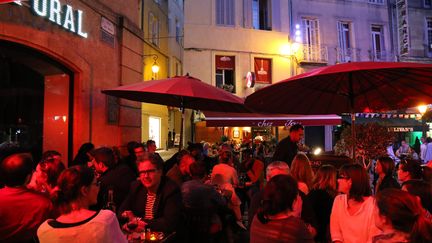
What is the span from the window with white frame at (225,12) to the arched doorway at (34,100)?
481 inches

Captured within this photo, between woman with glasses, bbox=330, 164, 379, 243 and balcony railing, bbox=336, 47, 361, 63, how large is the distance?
61.2 feet

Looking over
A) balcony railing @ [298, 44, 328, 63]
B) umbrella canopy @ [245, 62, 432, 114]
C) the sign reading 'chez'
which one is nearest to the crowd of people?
umbrella canopy @ [245, 62, 432, 114]

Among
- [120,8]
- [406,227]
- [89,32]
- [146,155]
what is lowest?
[406,227]

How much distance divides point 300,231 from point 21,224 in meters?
2.23

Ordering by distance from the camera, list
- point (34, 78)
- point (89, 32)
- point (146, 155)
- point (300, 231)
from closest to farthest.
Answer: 1. point (300, 231)
2. point (146, 155)
3. point (34, 78)
4. point (89, 32)

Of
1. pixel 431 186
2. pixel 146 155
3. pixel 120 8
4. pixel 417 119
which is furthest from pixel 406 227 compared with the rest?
pixel 417 119

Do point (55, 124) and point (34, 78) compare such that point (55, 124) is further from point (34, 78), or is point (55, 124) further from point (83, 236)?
point (83, 236)

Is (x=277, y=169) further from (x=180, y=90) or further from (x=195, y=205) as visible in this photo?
(x=180, y=90)

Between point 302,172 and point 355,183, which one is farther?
point 302,172

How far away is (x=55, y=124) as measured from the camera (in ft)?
25.4

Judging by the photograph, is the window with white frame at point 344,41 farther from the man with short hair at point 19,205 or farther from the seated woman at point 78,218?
the seated woman at point 78,218

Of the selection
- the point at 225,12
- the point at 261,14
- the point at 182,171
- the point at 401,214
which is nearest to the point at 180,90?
the point at 182,171

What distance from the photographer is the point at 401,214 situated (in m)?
2.28

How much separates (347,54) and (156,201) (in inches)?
769
